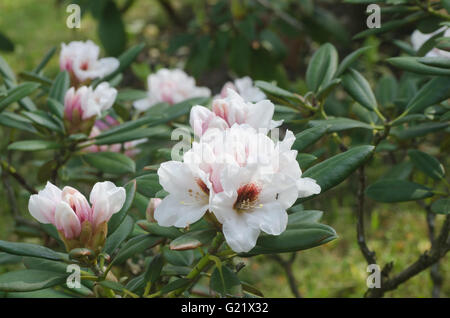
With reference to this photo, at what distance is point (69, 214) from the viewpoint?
85 cm

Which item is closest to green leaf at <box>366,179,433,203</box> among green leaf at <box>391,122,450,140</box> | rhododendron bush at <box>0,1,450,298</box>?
rhododendron bush at <box>0,1,450,298</box>

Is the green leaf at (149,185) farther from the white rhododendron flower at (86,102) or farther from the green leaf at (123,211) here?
the white rhododendron flower at (86,102)

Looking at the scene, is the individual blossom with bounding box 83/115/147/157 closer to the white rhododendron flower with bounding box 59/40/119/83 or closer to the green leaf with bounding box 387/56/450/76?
the white rhododendron flower with bounding box 59/40/119/83

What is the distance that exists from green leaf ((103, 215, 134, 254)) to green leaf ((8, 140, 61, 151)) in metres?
0.32

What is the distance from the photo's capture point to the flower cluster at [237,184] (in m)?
0.77

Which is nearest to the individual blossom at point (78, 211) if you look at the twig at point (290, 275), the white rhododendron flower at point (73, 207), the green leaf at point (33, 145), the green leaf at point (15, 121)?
the white rhododendron flower at point (73, 207)

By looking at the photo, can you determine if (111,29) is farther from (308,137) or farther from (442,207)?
(442,207)

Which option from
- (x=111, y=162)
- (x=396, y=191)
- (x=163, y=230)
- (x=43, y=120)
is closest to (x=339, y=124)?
(x=396, y=191)

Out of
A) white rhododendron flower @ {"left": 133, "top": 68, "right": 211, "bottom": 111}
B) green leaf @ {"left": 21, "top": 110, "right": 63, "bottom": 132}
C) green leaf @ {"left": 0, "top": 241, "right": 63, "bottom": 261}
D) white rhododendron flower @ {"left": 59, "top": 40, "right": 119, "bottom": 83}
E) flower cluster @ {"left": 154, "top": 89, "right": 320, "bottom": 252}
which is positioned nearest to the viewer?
flower cluster @ {"left": 154, "top": 89, "right": 320, "bottom": 252}

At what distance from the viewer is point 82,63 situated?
141 centimetres

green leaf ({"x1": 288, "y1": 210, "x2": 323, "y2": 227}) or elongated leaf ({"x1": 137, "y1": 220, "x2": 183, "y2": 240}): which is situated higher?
green leaf ({"x1": 288, "y1": 210, "x2": 323, "y2": 227})

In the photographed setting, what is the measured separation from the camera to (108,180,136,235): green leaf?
3.07 feet

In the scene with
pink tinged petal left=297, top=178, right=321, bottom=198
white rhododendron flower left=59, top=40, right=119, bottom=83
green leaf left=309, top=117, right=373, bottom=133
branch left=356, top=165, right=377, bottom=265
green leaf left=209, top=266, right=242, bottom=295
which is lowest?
green leaf left=209, top=266, right=242, bottom=295
